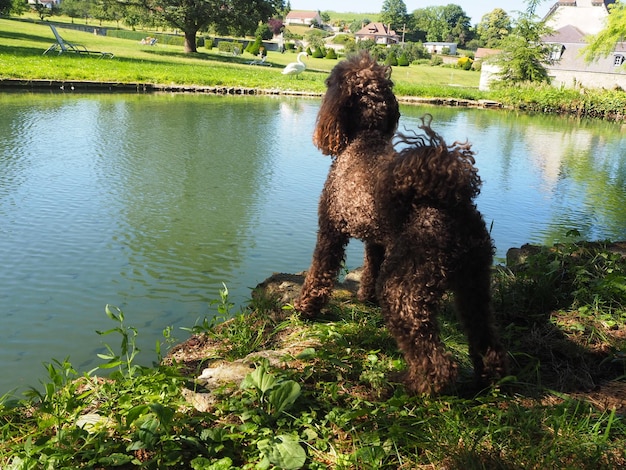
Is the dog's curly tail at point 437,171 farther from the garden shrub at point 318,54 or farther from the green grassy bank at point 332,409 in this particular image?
the garden shrub at point 318,54

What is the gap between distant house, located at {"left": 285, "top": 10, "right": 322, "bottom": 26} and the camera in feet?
417

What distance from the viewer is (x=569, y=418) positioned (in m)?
2.26

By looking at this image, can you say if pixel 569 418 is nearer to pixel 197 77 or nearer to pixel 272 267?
pixel 272 267

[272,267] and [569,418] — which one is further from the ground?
[569,418]

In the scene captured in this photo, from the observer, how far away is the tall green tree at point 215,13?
33750 millimetres

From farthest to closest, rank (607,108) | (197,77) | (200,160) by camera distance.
Answer: (607,108) → (197,77) → (200,160)

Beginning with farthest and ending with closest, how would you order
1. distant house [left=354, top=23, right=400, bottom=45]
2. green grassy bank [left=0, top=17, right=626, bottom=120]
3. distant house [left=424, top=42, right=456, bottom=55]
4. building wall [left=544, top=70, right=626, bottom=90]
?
distant house [left=354, top=23, right=400, bottom=45] → distant house [left=424, top=42, right=456, bottom=55] → building wall [left=544, top=70, right=626, bottom=90] → green grassy bank [left=0, top=17, right=626, bottom=120]

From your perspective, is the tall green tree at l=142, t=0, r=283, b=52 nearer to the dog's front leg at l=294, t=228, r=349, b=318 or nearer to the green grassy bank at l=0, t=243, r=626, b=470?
the dog's front leg at l=294, t=228, r=349, b=318

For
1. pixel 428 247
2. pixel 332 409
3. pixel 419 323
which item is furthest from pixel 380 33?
pixel 332 409

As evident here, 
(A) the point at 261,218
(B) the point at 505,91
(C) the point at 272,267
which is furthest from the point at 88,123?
(B) the point at 505,91

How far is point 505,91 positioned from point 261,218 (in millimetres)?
27507

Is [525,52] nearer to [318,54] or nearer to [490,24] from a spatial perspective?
[318,54]

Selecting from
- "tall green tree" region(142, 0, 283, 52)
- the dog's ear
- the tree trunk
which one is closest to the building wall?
"tall green tree" region(142, 0, 283, 52)

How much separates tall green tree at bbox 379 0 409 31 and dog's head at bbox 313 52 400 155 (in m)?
115
